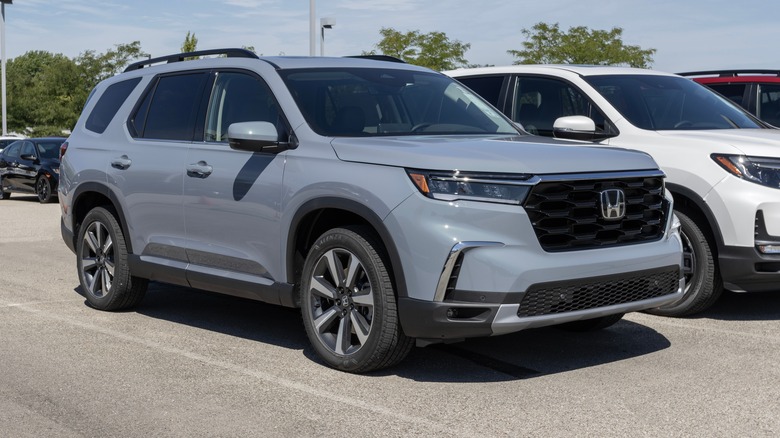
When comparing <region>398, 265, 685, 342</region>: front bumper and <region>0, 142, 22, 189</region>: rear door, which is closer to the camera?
<region>398, 265, 685, 342</region>: front bumper

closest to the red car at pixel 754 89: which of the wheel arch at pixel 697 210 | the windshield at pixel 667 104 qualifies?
the windshield at pixel 667 104

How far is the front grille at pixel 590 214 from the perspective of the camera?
5.50 metres

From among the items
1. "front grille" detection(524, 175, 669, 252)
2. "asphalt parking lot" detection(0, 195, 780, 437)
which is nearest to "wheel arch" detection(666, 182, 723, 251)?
"asphalt parking lot" detection(0, 195, 780, 437)

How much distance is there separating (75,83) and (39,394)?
2168 inches

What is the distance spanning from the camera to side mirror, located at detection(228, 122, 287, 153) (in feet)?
20.4

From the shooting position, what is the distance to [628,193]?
5.96 m

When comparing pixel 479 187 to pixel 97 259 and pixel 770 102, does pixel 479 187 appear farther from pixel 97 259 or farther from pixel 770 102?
pixel 770 102

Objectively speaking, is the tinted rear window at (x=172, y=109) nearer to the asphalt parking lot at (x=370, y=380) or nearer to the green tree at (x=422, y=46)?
the asphalt parking lot at (x=370, y=380)

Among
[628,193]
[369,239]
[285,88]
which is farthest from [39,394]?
[628,193]

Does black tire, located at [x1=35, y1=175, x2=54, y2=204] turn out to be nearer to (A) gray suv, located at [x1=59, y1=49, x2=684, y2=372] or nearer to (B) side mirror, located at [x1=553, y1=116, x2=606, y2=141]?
(A) gray suv, located at [x1=59, y1=49, x2=684, y2=372]

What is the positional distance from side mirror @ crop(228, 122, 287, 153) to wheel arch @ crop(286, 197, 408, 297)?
1.51 ft

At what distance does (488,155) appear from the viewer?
555cm

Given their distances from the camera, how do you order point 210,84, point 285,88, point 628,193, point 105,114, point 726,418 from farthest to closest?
point 105,114, point 210,84, point 285,88, point 628,193, point 726,418

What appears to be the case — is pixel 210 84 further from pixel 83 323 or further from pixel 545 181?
pixel 545 181
